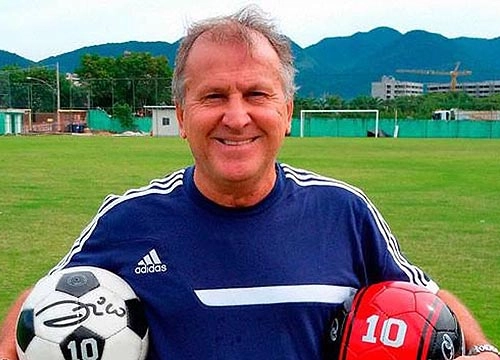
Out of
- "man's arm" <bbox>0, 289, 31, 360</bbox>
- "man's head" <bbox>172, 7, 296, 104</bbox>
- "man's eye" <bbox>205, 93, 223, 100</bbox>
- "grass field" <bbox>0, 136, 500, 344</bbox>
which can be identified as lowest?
"grass field" <bbox>0, 136, 500, 344</bbox>

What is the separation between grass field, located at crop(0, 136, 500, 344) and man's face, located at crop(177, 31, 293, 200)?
3.69m

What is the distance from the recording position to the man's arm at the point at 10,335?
2906mm

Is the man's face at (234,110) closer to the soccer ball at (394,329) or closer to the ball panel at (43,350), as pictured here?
Result: the soccer ball at (394,329)

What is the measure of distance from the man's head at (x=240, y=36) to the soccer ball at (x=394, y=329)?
73 centimetres

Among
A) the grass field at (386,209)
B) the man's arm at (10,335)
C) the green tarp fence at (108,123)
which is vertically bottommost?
the green tarp fence at (108,123)

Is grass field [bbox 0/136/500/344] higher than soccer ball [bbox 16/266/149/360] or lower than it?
lower

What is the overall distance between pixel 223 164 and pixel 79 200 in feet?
39.5

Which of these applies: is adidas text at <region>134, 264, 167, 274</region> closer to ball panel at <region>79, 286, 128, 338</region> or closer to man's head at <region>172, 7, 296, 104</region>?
ball panel at <region>79, 286, 128, 338</region>

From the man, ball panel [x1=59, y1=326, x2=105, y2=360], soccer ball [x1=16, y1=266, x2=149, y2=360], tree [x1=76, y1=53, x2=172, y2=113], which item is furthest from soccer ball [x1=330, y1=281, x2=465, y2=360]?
tree [x1=76, y1=53, x2=172, y2=113]

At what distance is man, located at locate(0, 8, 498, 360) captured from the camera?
8.98 ft

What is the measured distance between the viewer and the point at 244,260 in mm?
2771

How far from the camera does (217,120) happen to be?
274 cm

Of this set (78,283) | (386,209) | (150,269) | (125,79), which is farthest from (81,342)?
(125,79)

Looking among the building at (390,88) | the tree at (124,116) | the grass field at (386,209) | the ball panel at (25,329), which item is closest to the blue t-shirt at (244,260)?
the ball panel at (25,329)
